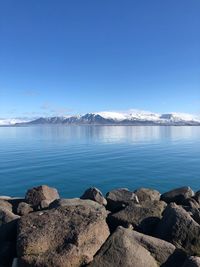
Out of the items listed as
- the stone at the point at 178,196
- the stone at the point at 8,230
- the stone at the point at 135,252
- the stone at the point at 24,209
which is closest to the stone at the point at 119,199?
the stone at the point at 178,196

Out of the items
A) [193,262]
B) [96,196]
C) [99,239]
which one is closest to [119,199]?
[96,196]

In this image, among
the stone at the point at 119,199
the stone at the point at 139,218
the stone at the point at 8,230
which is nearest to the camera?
the stone at the point at 8,230

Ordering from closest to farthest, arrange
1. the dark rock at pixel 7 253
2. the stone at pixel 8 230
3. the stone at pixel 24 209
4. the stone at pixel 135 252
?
the stone at pixel 135 252 → the dark rock at pixel 7 253 → the stone at pixel 8 230 → the stone at pixel 24 209

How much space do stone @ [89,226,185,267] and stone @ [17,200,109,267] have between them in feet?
1.01

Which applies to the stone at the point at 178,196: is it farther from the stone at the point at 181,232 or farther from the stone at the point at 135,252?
the stone at the point at 135,252

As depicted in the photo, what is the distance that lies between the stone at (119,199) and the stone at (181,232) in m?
3.83

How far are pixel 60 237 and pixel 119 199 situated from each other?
5624mm

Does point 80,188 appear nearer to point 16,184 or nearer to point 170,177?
point 16,184

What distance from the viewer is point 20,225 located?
28.8 ft

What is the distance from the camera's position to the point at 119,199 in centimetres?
1346

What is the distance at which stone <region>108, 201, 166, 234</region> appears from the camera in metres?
9.92

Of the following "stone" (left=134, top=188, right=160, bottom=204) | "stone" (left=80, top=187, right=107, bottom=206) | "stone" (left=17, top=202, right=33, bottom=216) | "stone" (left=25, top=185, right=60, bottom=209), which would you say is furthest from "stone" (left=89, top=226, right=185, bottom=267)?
"stone" (left=134, top=188, right=160, bottom=204)

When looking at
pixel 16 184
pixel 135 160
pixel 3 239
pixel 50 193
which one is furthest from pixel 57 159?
pixel 3 239

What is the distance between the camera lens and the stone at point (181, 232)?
28.5 feet
